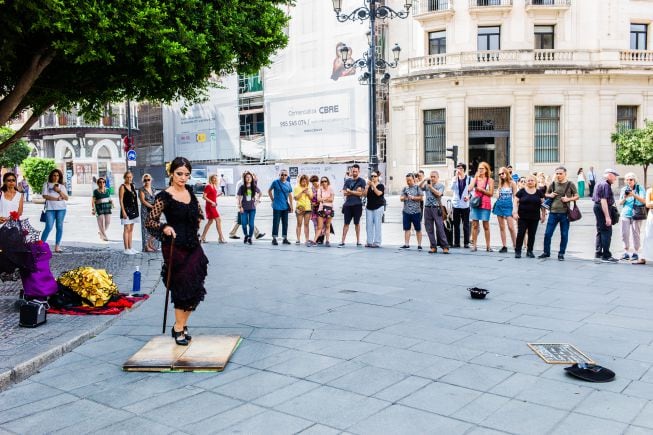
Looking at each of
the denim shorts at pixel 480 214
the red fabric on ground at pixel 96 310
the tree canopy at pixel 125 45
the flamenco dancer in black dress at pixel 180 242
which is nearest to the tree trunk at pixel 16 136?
the tree canopy at pixel 125 45

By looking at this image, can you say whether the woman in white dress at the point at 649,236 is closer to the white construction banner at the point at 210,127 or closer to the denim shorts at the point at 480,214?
the denim shorts at the point at 480,214

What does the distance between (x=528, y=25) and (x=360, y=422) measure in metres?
32.2

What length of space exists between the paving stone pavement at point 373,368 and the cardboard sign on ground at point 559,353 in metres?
0.11

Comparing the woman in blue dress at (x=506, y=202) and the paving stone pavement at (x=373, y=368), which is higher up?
the woman in blue dress at (x=506, y=202)

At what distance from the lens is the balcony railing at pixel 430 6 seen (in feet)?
109

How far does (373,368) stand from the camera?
5.27 meters

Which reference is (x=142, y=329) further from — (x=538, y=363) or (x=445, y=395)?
(x=538, y=363)

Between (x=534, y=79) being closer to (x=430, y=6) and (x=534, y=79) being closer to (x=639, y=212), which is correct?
(x=430, y=6)

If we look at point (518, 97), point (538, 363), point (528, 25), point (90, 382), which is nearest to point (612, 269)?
point (538, 363)

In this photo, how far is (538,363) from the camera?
5344 millimetres

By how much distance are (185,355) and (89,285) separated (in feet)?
8.38

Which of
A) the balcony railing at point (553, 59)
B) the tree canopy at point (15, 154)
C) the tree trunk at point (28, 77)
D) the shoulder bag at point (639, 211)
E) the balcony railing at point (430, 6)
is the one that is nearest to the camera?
the tree trunk at point (28, 77)

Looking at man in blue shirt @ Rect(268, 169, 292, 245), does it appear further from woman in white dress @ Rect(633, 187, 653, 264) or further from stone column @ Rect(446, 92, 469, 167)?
stone column @ Rect(446, 92, 469, 167)

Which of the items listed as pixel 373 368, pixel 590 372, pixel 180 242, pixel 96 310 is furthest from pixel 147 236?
pixel 590 372
